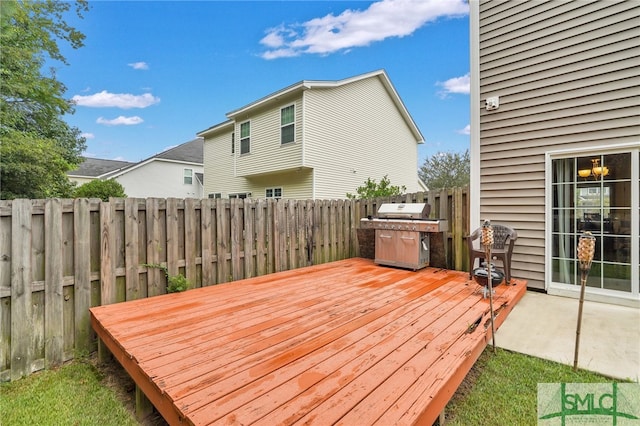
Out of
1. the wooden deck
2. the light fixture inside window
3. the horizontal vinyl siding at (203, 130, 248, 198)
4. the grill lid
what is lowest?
the wooden deck

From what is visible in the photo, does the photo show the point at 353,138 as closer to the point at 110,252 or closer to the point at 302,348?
the point at 110,252

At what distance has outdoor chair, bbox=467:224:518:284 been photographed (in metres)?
3.86

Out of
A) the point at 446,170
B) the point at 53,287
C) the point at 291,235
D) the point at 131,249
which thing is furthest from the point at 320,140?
the point at 446,170

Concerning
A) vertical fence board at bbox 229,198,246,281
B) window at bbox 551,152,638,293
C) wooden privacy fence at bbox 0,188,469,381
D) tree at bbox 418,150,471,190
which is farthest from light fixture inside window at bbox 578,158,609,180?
tree at bbox 418,150,471,190

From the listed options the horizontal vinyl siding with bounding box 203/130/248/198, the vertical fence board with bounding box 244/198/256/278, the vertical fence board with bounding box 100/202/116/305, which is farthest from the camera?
the horizontal vinyl siding with bounding box 203/130/248/198

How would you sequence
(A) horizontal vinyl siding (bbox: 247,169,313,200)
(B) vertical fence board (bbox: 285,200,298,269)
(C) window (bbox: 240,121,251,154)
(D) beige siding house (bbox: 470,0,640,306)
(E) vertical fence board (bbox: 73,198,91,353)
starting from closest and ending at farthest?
(E) vertical fence board (bbox: 73,198,91,353) → (D) beige siding house (bbox: 470,0,640,306) → (B) vertical fence board (bbox: 285,200,298,269) → (A) horizontal vinyl siding (bbox: 247,169,313,200) → (C) window (bbox: 240,121,251,154)

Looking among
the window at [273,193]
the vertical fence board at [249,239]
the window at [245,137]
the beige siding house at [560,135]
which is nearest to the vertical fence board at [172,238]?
the vertical fence board at [249,239]

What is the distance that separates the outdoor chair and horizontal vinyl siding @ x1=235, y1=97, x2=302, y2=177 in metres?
7.18

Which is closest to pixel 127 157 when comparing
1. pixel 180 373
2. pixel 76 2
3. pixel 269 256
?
pixel 76 2

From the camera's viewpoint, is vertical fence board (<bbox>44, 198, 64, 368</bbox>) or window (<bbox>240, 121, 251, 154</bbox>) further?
window (<bbox>240, 121, 251, 154</bbox>)

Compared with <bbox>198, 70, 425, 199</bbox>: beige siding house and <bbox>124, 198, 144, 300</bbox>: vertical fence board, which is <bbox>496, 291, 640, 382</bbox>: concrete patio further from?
<bbox>198, 70, 425, 199</bbox>: beige siding house

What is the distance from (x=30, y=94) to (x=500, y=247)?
14267 mm

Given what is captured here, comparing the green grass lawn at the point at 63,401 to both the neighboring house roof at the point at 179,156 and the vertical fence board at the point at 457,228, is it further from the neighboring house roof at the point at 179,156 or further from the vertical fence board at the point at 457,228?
the neighboring house roof at the point at 179,156

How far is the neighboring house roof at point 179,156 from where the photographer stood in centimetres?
1869
